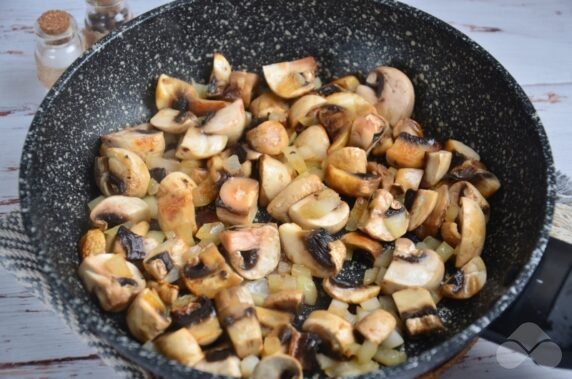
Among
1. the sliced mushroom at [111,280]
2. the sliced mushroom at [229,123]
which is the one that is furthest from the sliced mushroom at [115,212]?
the sliced mushroom at [229,123]

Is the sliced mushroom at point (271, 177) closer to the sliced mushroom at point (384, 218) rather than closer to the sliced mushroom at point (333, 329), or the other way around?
the sliced mushroom at point (384, 218)

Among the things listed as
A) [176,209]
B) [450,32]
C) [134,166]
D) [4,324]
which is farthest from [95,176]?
[450,32]

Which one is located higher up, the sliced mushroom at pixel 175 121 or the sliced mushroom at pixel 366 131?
the sliced mushroom at pixel 366 131

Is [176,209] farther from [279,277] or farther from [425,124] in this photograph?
[425,124]

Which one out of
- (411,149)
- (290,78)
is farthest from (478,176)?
(290,78)

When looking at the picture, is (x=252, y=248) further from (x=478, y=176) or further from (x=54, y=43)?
(x=54, y=43)
